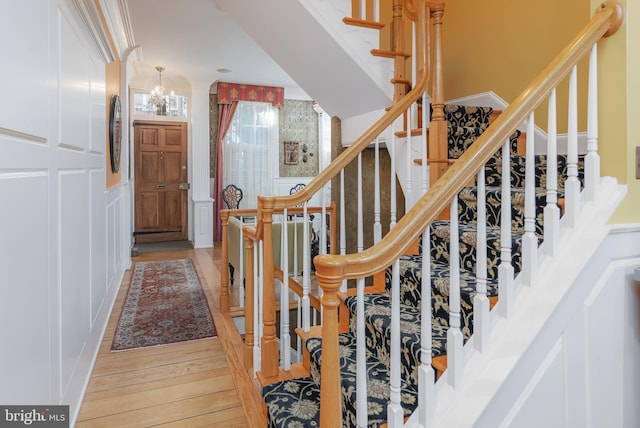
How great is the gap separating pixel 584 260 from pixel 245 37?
454cm

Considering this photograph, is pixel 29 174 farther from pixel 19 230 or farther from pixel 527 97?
pixel 527 97

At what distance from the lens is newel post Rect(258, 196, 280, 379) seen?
201 centimetres

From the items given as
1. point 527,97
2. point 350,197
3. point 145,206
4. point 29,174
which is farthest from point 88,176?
point 145,206

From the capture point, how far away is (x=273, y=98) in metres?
7.21

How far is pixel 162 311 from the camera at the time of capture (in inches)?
133

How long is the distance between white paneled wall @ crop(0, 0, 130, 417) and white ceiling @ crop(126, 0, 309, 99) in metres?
1.82

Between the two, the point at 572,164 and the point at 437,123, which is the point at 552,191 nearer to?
the point at 572,164

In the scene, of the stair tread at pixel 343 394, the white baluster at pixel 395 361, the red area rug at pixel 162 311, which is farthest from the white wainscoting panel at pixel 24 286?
the red area rug at pixel 162 311

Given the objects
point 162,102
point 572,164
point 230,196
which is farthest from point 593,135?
point 162,102

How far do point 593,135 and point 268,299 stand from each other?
1634 millimetres

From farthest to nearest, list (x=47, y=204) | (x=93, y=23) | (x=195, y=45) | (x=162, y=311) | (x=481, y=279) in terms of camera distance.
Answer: (x=195, y=45), (x=162, y=311), (x=93, y=23), (x=47, y=204), (x=481, y=279)

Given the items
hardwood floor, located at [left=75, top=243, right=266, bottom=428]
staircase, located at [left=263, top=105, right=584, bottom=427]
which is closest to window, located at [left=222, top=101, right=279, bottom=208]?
hardwood floor, located at [left=75, top=243, right=266, bottom=428]

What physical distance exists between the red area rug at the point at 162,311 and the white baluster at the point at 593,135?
262 centimetres

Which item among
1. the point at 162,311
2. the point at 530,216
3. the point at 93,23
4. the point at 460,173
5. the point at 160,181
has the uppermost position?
the point at 93,23
